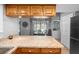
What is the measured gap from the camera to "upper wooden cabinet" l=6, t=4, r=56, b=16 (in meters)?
3.45


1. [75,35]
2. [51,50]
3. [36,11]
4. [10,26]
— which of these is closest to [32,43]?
[51,50]

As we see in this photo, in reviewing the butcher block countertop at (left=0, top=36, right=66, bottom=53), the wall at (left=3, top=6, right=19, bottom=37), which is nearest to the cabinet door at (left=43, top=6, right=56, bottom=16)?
the butcher block countertop at (left=0, top=36, right=66, bottom=53)

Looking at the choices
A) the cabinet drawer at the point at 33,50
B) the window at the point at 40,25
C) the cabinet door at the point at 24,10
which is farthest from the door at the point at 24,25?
the cabinet drawer at the point at 33,50

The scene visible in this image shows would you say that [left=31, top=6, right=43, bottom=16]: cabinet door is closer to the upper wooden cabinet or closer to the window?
the upper wooden cabinet

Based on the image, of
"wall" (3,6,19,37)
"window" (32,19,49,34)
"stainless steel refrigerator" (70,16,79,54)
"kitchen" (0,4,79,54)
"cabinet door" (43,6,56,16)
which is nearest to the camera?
"kitchen" (0,4,79,54)

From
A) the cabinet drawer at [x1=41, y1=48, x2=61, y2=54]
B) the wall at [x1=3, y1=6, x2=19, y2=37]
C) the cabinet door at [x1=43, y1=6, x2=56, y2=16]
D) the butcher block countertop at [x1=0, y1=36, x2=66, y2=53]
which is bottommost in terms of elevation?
the cabinet drawer at [x1=41, y1=48, x2=61, y2=54]

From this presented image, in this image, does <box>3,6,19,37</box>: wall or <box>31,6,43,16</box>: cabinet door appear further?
<box>3,6,19,37</box>: wall

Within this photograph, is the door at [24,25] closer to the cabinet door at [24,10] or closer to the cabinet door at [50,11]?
the cabinet door at [24,10]

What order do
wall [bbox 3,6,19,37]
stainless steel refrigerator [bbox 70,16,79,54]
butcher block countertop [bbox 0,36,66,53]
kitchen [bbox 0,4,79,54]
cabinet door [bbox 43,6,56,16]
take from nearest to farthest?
butcher block countertop [bbox 0,36,66,53]
kitchen [bbox 0,4,79,54]
cabinet door [bbox 43,6,56,16]
wall [bbox 3,6,19,37]
stainless steel refrigerator [bbox 70,16,79,54]

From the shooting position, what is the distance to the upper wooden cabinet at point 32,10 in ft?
11.3

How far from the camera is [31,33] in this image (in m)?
4.01
